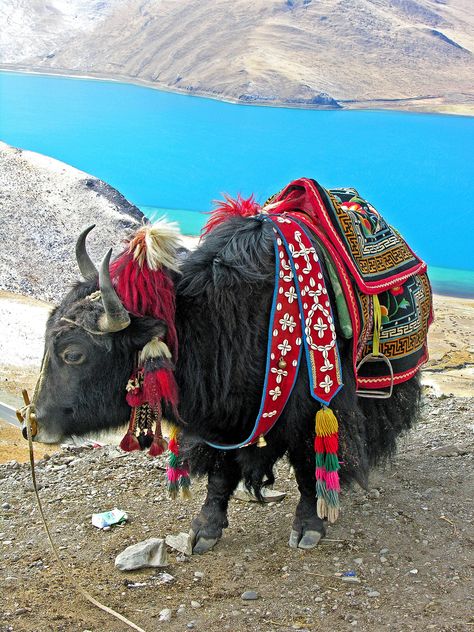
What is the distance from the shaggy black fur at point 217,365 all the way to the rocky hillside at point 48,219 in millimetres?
10130

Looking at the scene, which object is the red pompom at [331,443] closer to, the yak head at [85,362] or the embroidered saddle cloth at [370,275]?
the embroidered saddle cloth at [370,275]

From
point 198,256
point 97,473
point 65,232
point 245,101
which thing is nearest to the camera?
point 198,256

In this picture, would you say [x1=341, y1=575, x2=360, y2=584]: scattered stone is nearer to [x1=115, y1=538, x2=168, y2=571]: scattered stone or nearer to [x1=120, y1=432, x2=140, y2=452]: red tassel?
[x1=115, y1=538, x2=168, y2=571]: scattered stone

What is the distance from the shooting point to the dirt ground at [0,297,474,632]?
254 cm

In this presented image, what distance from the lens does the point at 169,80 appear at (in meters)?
38.7

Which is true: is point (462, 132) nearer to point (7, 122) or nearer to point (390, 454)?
point (7, 122)

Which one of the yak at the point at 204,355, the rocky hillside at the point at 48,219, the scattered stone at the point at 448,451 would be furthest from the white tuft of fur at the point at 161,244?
the rocky hillside at the point at 48,219

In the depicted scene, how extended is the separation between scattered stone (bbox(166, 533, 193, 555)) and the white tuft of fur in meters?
1.07

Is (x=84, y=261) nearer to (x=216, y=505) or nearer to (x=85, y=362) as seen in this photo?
(x=85, y=362)

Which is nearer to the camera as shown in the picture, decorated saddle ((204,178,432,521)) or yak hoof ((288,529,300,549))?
decorated saddle ((204,178,432,521))

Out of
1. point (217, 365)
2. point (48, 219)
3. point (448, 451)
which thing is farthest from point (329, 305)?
point (48, 219)

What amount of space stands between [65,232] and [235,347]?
12337 mm

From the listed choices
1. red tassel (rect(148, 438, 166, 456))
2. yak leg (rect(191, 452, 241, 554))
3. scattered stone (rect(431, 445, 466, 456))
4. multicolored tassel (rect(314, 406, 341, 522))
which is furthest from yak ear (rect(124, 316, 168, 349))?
scattered stone (rect(431, 445, 466, 456))

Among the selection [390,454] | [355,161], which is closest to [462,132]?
[355,161]
